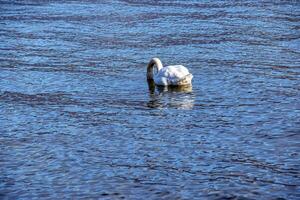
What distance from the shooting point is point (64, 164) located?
1438cm

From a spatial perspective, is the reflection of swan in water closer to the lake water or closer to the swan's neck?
the lake water

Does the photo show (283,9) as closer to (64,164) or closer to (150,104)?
(150,104)

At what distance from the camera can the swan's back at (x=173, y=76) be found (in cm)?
2175

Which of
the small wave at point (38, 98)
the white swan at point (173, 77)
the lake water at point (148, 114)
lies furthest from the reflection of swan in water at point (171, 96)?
the small wave at point (38, 98)

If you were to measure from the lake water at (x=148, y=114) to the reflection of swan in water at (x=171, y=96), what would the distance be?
0.19 feet

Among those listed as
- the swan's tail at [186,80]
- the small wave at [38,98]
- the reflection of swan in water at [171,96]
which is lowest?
the reflection of swan in water at [171,96]

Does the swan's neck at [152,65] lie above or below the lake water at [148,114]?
above

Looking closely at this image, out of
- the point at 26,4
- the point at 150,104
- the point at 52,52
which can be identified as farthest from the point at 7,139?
the point at 26,4

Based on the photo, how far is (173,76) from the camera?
2191 cm

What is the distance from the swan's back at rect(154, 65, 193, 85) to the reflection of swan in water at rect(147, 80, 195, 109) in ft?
0.58

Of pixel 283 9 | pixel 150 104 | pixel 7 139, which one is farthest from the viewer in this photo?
pixel 283 9

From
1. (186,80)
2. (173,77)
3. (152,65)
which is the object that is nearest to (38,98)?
(173,77)

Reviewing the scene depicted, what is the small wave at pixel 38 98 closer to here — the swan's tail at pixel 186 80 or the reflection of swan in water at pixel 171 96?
the reflection of swan in water at pixel 171 96

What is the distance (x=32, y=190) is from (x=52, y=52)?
16.8 m
